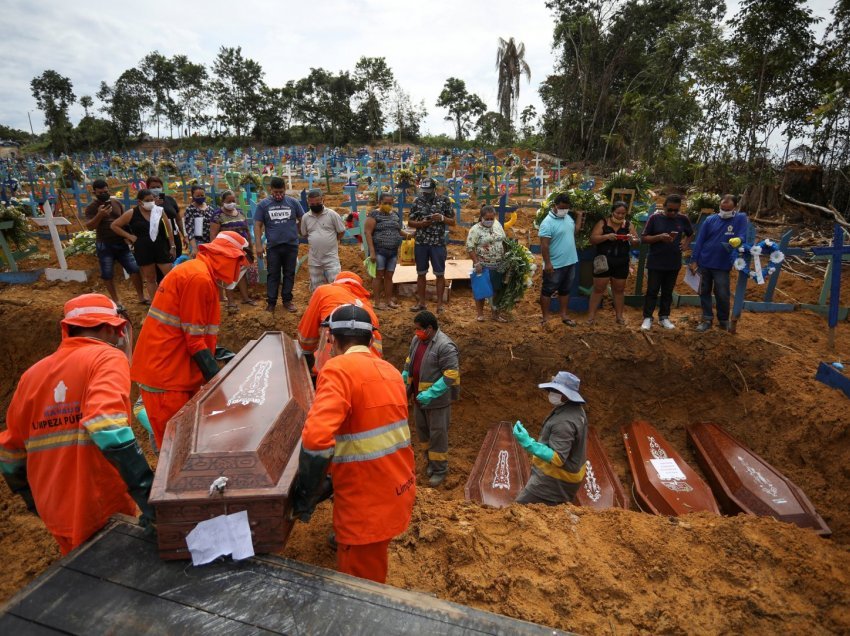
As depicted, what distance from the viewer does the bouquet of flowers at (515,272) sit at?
5961 mm

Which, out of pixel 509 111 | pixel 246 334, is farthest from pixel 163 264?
pixel 509 111

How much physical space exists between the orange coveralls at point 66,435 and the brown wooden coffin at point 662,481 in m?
4.17

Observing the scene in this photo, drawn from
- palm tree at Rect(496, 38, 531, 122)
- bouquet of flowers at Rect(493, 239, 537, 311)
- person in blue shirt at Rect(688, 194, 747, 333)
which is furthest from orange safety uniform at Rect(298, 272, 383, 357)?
palm tree at Rect(496, 38, 531, 122)

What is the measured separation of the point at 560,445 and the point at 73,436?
310 centimetres

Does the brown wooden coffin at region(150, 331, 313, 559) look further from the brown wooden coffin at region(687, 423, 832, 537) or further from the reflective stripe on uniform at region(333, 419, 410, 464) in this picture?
the brown wooden coffin at region(687, 423, 832, 537)

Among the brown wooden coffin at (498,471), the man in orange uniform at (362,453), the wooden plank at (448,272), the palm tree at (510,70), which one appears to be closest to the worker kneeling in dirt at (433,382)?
the brown wooden coffin at (498,471)

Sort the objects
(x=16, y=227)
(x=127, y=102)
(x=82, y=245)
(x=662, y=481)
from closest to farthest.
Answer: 1. (x=662, y=481)
2. (x=16, y=227)
3. (x=82, y=245)
4. (x=127, y=102)

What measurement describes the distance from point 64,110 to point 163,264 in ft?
167

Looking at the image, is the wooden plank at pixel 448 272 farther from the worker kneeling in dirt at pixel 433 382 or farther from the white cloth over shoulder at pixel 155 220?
the white cloth over shoulder at pixel 155 220

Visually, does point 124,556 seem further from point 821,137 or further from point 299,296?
point 821,137

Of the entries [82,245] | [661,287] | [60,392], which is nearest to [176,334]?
[60,392]

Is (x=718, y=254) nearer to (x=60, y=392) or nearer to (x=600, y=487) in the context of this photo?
(x=600, y=487)

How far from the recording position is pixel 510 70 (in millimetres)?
27750

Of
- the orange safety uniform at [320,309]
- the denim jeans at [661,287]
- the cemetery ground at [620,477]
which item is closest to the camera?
the cemetery ground at [620,477]
